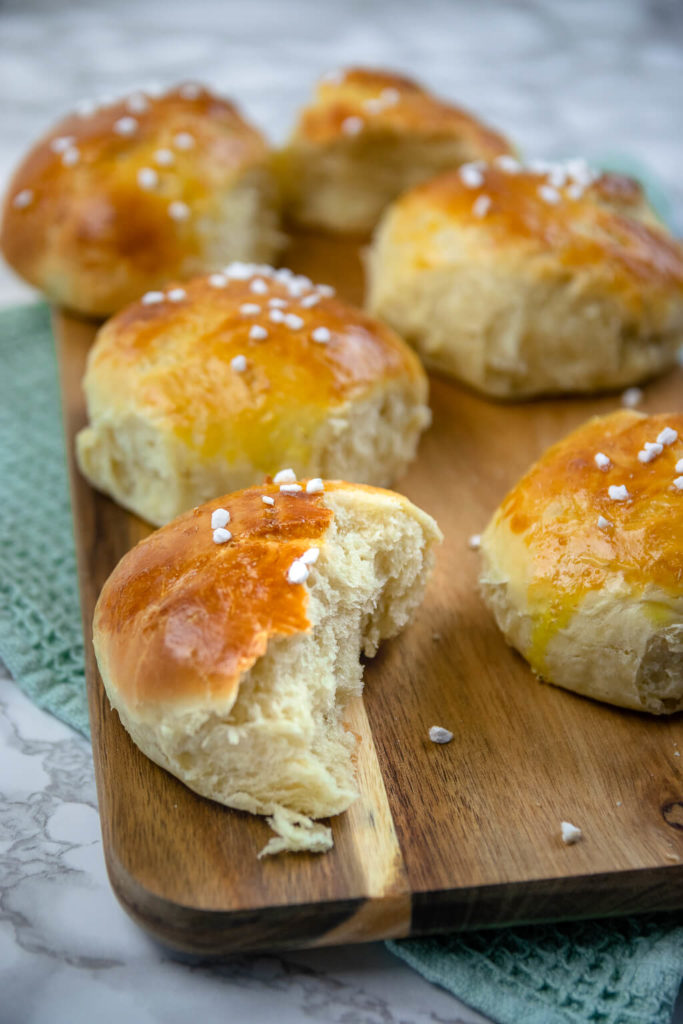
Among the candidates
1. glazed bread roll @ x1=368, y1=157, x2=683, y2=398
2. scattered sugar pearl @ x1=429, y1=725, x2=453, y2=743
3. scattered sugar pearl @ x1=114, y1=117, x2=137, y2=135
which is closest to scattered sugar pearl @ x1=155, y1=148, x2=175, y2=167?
scattered sugar pearl @ x1=114, y1=117, x2=137, y2=135

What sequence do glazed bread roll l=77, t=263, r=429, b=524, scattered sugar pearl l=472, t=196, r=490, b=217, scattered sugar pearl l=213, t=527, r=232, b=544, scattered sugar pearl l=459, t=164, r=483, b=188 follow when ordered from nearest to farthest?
scattered sugar pearl l=213, t=527, r=232, b=544 → glazed bread roll l=77, t=263, r=429, b=524 → scattered sugar pearl l=472, t=196, r=490, b=217 → scattered sugar pearl l=459, t=164, r=483, b=188

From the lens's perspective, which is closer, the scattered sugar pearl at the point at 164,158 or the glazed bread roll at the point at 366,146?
the scattered sugar pearl at the point at 164,158

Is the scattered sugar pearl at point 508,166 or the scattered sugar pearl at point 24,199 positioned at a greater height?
the scattered sugar pearl at point 508,166

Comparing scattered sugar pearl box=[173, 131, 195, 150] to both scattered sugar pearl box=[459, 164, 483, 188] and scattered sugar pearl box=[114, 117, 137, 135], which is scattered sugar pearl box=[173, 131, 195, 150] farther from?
scattered sugar pearl box=[459, 164, 483, 188]

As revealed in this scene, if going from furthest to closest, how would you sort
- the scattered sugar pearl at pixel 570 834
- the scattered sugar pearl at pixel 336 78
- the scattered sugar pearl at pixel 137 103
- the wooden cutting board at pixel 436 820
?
the scattered sugar pearl at pixel 336 78, the scattered sugar pearl at pixel 137 103, the scattered sugar pearl at pixel 570 834, the wooden cutting board at pixel 436 820

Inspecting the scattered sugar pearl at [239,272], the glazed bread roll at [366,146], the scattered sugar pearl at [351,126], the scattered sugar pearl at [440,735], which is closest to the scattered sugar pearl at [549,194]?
the glazed bread roll at [366,146]

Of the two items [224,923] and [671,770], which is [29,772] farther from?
[671,770]

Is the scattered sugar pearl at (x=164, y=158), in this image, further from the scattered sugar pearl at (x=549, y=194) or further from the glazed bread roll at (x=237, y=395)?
the scattered sugar pearl at (x=549, y=194)
